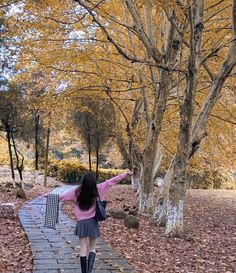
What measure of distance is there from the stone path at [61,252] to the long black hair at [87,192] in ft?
3.31

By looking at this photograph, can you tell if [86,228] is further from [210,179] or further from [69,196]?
[210,179]

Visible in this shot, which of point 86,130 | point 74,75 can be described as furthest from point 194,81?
point 86,130

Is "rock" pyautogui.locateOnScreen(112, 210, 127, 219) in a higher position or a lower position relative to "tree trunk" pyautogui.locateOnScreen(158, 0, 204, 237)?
lower

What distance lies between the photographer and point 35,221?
31.0 ft

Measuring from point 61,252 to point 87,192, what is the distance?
185 centimetres

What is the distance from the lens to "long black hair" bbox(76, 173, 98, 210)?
5.10 m

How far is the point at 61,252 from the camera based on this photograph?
21.2ft

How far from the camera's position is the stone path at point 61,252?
18.4ft

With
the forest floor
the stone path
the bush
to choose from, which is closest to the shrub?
the bush

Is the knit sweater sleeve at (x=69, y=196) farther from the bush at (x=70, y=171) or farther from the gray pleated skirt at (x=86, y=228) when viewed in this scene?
the bush at (x=70, y=171)

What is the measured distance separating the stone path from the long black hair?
3.31 ft

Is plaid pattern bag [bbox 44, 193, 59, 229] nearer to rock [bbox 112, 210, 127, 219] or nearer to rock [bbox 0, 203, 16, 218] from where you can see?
rock [bbox 0, 203, 16, 218]

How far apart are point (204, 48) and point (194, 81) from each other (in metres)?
5.09

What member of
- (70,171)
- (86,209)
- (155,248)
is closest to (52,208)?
(86,209)
